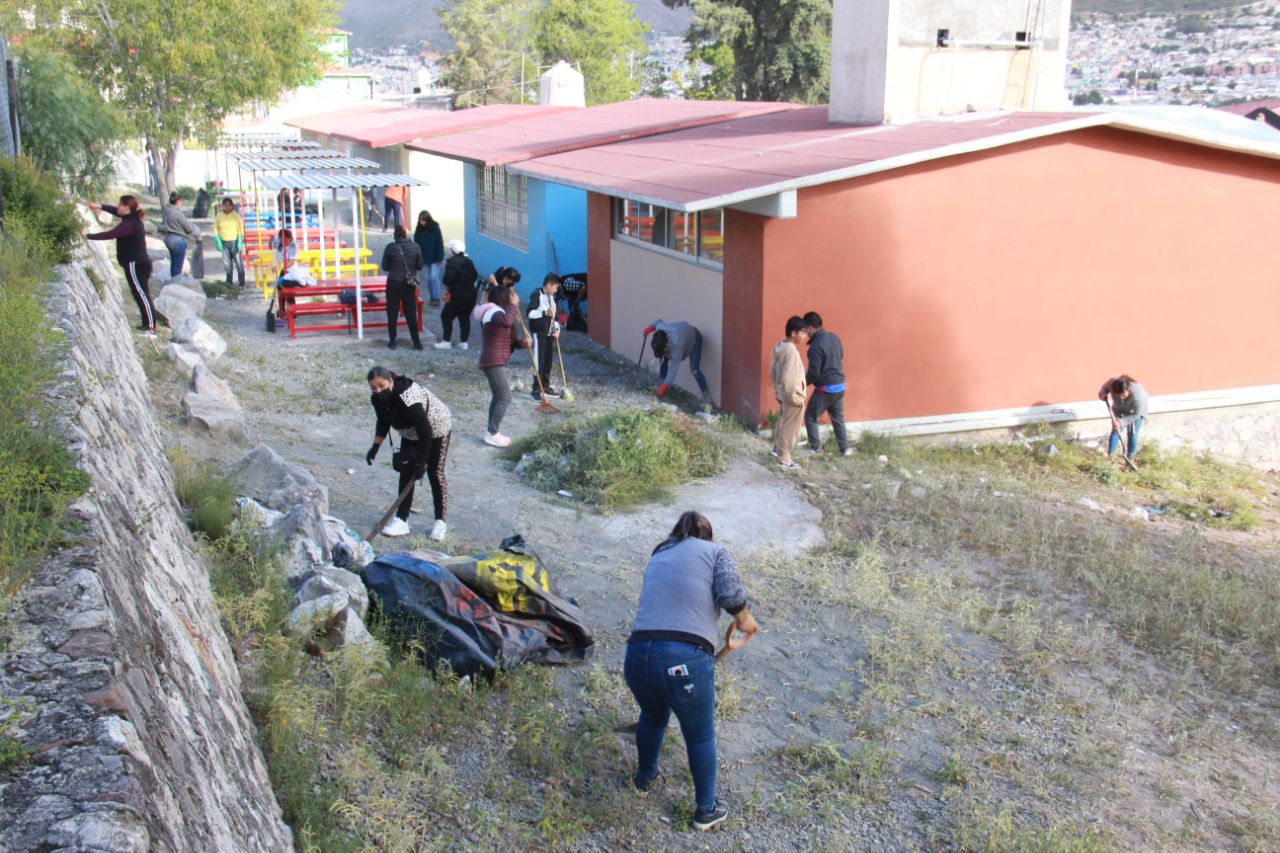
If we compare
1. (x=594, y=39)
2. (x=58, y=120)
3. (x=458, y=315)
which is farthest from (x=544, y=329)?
(x=594, y=39)

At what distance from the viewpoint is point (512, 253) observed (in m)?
19.8

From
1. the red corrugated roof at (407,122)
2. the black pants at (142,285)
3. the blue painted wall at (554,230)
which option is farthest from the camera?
the red corrugated roof at (407,122)

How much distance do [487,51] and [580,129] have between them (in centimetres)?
5967

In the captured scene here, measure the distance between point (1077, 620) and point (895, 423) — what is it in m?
4.85

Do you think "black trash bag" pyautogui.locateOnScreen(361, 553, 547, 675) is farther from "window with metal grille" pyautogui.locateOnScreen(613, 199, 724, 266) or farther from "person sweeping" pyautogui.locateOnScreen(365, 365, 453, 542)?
"window with metal grille" pyautogui.locateOnScreen(613, 199, 724, 266)

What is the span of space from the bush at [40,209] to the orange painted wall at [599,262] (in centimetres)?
801

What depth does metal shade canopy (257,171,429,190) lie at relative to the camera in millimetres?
15711

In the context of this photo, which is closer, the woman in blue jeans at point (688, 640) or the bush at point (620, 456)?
the woman in blue jeans at point (688, 640)

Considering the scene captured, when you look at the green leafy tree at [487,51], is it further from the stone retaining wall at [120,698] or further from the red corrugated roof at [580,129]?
the stone retaining wall at [120,698]

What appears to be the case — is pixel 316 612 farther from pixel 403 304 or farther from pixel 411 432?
pixel 403 304

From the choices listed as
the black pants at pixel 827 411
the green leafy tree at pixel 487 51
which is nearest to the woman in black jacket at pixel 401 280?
the black pants at pixel 827 411

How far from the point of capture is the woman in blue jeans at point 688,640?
4891 millimetres

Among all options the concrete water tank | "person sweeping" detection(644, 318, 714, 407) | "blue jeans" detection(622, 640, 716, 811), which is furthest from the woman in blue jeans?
the concrete water tank

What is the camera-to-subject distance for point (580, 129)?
20312mm
